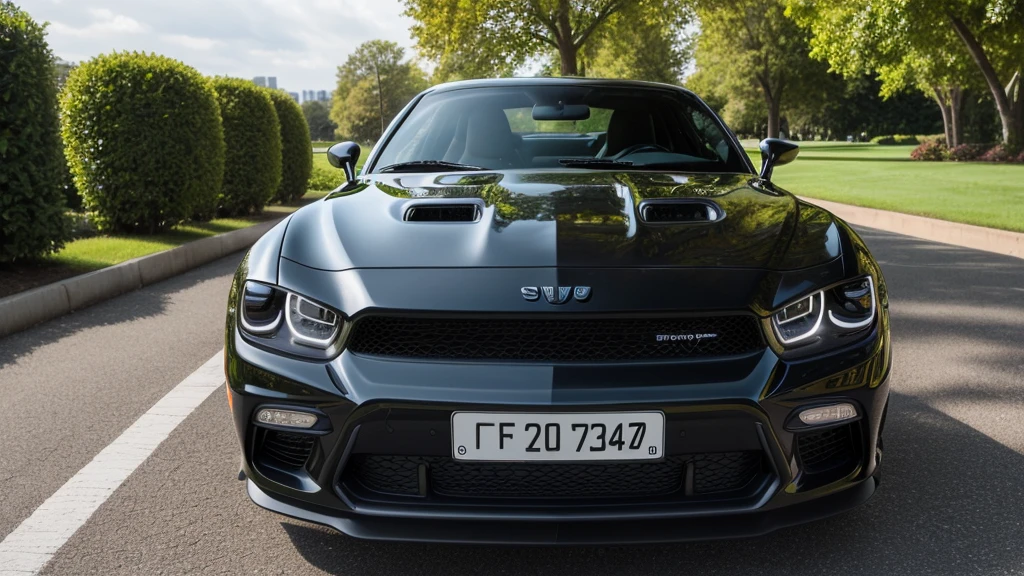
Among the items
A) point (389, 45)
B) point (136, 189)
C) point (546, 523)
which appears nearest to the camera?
point (546, 523)

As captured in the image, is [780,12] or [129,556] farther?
[780,12]

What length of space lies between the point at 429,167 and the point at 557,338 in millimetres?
1430

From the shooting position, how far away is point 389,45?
305 feet

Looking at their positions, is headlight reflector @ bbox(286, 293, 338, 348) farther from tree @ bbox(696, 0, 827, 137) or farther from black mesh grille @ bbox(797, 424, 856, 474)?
tree @ bbox(696, 0, 827, 137)

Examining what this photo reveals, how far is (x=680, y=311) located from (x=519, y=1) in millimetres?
27117

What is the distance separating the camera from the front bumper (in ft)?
6.89

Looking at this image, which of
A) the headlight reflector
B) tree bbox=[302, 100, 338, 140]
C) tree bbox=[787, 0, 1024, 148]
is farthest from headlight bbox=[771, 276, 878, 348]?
tree bbox=[302, 100, 338, 140]

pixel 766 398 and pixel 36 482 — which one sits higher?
pixel 766 398

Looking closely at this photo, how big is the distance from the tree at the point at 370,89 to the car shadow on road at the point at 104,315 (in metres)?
76.7

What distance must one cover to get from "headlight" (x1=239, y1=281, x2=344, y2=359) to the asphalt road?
60 cm

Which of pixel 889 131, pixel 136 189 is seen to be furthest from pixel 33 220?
pixel 889 131

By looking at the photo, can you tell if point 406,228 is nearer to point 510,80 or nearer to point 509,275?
point 509,275

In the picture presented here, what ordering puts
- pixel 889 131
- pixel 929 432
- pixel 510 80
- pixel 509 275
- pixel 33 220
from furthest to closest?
pixel 889 131 → pixel 33 220 → pixel 510 80 → pixel 929 432 → pixel 509 275

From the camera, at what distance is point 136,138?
8953mm
